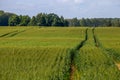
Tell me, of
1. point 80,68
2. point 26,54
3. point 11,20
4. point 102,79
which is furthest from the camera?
point 11,20

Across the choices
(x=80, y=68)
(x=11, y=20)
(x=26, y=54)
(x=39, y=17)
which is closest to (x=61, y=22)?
(x=39, y=17)

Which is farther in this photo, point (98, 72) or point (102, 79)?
point (98, 72)

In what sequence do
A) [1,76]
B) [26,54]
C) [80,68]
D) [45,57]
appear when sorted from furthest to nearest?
[26,54], [45,57], [80,68], [1,76]

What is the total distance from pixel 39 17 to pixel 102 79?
424ft

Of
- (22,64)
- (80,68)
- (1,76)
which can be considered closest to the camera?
(1,76)

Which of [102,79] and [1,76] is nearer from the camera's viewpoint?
[102,79]

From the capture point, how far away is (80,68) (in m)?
29.5

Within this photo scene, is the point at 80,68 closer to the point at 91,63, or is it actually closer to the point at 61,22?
the point at 91,63

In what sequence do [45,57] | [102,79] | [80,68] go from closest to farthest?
1. [102,79]
2. [80,68]
3. [45,57]

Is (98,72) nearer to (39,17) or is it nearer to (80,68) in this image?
(80,68)

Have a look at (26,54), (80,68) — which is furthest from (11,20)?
(80,68)

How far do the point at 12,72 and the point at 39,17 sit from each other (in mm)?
125525

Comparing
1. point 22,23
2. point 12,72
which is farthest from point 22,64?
point 22,23

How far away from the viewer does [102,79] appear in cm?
2395
